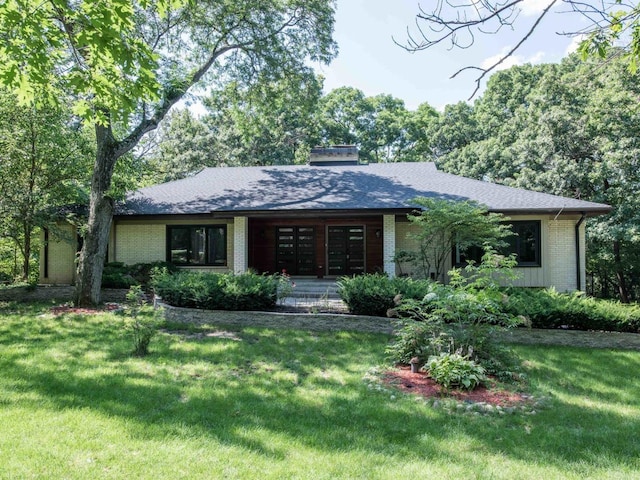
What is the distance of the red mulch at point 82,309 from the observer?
10578 mm

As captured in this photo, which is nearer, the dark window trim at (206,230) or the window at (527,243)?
the window at (527,243)

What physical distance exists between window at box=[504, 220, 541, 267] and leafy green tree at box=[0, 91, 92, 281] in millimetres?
14428

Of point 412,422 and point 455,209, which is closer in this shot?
point 412,422

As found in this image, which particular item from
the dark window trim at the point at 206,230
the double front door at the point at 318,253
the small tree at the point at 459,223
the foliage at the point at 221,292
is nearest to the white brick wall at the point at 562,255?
the small tree at the point at 459,223

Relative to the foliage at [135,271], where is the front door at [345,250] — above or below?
above

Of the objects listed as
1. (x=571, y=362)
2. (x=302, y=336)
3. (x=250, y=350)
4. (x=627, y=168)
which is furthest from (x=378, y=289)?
(x=627, y=168)

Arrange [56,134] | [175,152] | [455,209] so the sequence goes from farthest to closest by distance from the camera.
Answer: [175,152], [56,134], [455,209]

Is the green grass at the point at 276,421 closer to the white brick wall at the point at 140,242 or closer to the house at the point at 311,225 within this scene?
the house at the point at 311,225

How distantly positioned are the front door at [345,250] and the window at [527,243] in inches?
207

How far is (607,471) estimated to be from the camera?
3.53 m

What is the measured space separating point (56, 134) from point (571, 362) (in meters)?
14.3

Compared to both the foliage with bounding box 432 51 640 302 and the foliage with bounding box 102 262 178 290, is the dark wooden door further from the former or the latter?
the foliage with bounding box 432 51 640 302

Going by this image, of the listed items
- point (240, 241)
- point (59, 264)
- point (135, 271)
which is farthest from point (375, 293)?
point (59, 264)

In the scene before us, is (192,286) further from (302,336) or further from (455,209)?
(455,209)
